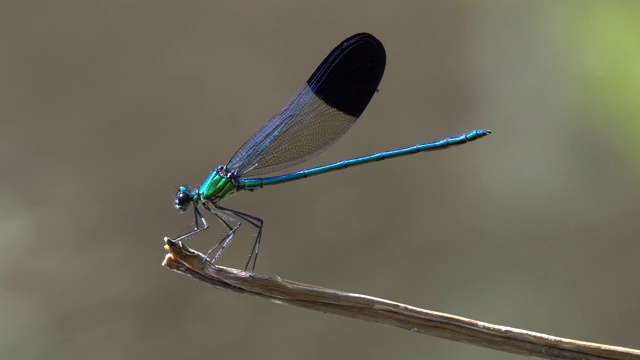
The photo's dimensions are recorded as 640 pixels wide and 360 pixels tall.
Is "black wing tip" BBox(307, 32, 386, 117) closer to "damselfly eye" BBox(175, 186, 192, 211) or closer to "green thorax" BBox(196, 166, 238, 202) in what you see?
"green thorax" BBox(196, 166, 238, 202)

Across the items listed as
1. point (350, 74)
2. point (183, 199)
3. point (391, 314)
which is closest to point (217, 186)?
point (183, 199)

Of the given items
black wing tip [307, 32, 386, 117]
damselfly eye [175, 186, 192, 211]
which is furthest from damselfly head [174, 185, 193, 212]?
black wing tip [307, 32, 386, 117]

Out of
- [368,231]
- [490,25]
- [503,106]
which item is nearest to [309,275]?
[368,231]

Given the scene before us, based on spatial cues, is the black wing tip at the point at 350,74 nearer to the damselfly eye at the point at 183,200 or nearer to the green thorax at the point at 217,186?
the green thorax at the point at 217,186

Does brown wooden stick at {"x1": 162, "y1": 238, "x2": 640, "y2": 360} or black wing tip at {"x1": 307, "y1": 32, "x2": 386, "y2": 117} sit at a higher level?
black wing tip at {"x1": 307, "y1": 32, "x2": 386, "y2": 117}

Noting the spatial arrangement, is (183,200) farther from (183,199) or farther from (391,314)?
(391,314)
